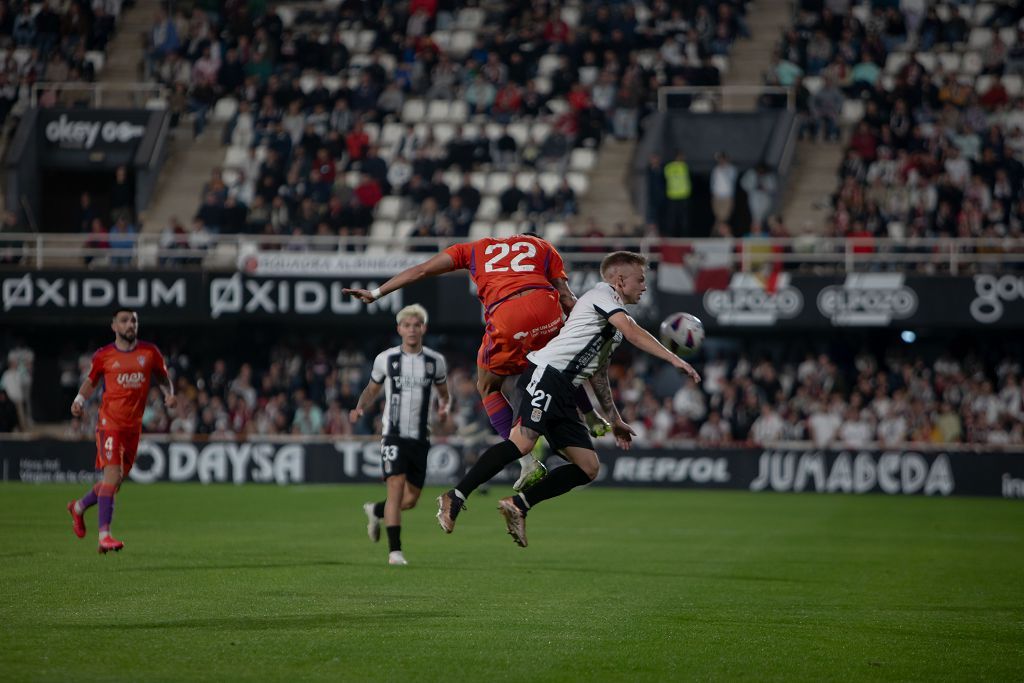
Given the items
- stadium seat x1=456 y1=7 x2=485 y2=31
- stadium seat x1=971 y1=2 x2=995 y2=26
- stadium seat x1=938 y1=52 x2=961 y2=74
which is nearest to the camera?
stadium seat x1=938 y1=52 x2=961 y2=74

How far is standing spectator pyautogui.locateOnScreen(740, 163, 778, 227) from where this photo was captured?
31547 millimetres

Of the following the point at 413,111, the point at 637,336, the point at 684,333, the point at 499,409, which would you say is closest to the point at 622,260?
the point at 637,336

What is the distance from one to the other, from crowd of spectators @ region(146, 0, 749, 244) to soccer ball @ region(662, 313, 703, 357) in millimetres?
20223

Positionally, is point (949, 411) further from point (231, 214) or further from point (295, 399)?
point (231, 214)

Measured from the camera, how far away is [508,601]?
1132cm

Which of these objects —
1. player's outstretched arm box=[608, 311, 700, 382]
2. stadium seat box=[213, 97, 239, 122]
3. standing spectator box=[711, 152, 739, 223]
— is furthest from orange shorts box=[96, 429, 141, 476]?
stadium seat box=[213, 97, 239, 122]

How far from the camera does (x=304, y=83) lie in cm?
3700

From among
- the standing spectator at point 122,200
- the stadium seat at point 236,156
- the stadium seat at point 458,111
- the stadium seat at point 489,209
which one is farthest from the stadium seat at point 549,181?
the standing spectator at point 122,200

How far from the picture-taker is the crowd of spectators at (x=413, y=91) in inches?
1308

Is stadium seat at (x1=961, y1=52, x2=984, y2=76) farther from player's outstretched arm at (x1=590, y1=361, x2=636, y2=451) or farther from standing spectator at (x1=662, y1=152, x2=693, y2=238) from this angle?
player's outstretched arm at (x1=590, y1=361, x2=636, y2=451)

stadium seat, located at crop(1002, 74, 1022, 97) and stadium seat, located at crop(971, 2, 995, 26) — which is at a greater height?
stadium seat, located at crop(971, 2, 995, 26)

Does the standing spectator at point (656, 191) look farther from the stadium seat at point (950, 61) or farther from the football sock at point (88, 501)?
the football sock at point (88, 501)

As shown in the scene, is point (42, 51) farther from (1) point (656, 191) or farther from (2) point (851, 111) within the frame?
(2) point (851, 111)

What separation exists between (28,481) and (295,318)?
20.8 feet
